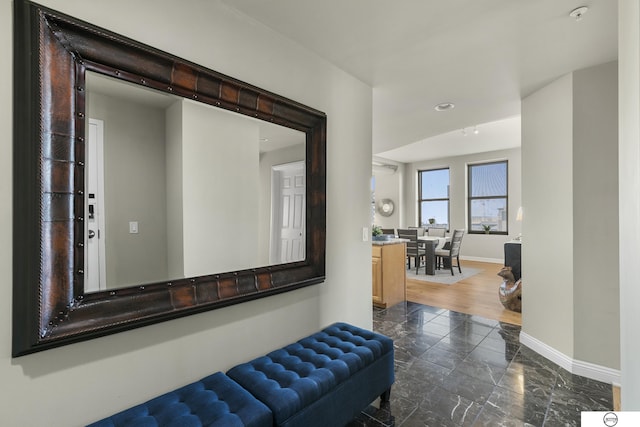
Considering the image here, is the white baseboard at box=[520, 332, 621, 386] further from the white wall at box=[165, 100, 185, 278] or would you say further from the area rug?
the white wall at box=[165, 100, 185, 278]

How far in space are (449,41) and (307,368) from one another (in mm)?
2306

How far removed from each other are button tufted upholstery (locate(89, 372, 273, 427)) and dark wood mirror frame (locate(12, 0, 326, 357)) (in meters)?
0.36

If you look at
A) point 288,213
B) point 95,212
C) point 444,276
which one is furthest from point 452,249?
point 95,212

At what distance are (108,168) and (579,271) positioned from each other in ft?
11.1

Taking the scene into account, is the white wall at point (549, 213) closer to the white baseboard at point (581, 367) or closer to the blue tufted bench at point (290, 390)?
the white baseboard at point (581, 367)

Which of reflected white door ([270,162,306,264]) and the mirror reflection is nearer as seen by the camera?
the mirror reflection

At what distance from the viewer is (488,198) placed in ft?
26.3

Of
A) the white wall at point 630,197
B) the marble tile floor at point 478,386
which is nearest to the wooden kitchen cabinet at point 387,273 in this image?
the marble tile floor at point 478,386

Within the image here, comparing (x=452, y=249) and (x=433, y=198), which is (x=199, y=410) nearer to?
(x=452, y=249)

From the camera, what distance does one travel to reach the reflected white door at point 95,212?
122cm

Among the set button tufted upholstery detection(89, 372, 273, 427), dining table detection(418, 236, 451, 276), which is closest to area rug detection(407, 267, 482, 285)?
dining table detection(418, 236, 451, 276)

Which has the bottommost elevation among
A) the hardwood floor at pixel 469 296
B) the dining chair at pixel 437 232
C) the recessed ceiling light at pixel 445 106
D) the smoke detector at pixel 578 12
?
the hardwood floor at pixel 469 296

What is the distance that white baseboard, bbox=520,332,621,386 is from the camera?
7.64ft

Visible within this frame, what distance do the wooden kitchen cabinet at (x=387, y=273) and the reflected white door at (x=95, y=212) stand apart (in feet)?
10.4
